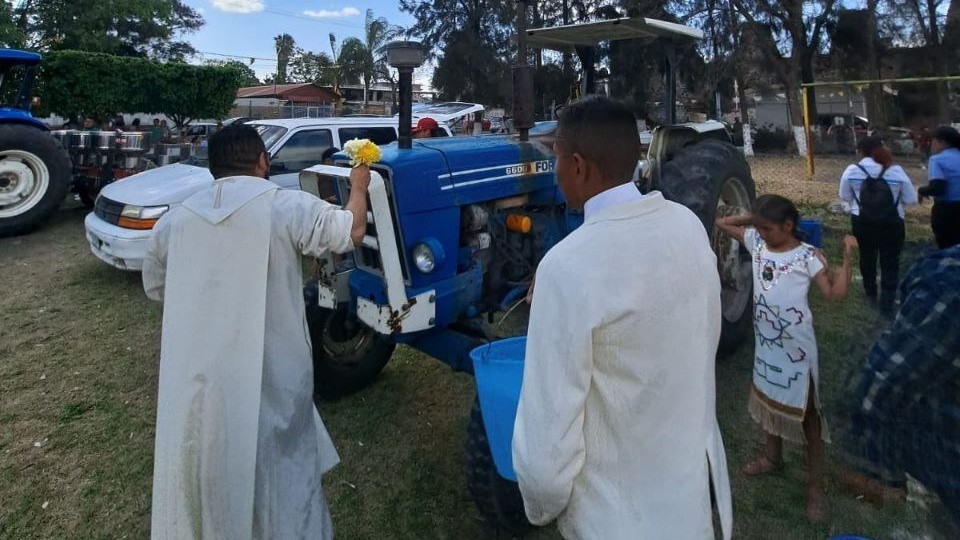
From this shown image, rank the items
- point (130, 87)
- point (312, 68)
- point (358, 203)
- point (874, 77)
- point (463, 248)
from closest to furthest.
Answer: point (358, 203)
point (463, 248)
point (874, 77)
point (130, 87)
point (312, 68)

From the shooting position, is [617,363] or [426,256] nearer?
[617,363]

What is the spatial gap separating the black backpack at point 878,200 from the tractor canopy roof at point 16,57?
9.56m

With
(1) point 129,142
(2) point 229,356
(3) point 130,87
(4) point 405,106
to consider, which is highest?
(3) point 130,87

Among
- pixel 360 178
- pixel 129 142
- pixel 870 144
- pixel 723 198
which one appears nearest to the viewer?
pixel 360 178

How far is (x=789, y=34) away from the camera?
2267 cm

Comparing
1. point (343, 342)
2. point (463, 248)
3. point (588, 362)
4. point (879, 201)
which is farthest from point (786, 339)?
point (879, 201)

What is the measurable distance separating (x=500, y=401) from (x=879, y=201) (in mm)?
4635

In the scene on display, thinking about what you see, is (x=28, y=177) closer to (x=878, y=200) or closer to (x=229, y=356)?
(x=229, y=356)

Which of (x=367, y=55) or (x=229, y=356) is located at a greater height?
(x=367, y=55)

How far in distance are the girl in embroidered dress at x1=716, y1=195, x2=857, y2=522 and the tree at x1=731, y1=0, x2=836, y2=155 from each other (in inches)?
823

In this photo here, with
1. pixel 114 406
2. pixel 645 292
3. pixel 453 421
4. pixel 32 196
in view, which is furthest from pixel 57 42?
pixel 645 292

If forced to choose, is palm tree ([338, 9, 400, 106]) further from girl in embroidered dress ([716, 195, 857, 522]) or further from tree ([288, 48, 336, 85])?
girl in embroidered dress ([716, 195, 857, 522])

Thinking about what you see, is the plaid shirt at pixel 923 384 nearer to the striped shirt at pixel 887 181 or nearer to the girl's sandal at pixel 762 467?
the girl's sandal at pixel 762 467

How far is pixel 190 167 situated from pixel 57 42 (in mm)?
19415
